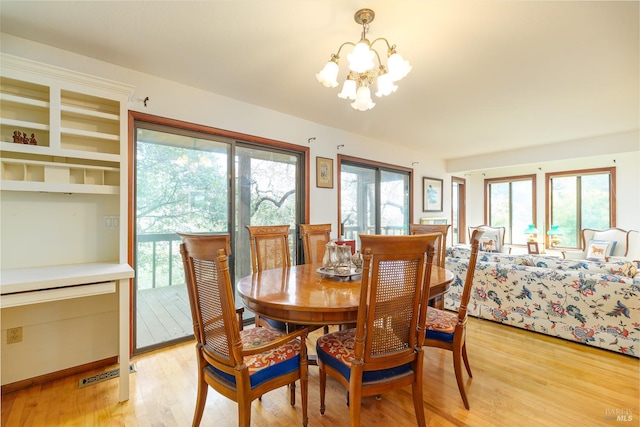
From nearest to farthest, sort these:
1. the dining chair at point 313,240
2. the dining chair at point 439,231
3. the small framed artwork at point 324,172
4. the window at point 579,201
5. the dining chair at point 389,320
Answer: the dining chair at point 389,320 → the dining chair at point 439,231 → the dining chair at point 313,240 → the small framed artwork at point 324,172 → the window at point 579,201

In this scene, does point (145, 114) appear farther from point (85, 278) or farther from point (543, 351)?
point (543, 351)

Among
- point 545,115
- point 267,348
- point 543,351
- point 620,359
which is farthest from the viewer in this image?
point 545,115

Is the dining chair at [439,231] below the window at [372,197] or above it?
below

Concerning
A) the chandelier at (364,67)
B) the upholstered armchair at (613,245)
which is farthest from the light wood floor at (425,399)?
the upholstered armchair at (613,245)

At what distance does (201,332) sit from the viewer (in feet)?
4.73

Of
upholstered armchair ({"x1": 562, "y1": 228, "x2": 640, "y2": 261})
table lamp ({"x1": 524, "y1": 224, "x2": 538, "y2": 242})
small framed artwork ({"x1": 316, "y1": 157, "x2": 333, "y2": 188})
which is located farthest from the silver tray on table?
table lamp ({"x1": 524, "y1": 224, "x2": 538, "y2": 242})

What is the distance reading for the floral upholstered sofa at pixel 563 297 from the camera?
7.78 feet

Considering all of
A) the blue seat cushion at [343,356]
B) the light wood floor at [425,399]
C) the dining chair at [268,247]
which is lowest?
the light wood floor at [425,399]

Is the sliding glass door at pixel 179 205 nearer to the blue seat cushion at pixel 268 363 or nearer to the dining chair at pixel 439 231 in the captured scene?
the blue seat cushion at pixel 268 363

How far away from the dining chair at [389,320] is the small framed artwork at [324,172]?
2.59m

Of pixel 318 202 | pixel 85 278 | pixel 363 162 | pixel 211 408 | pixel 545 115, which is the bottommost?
pixel 211 408

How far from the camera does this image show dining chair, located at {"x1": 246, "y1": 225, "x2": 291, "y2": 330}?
2.42 meters

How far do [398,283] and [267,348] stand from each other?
671mm

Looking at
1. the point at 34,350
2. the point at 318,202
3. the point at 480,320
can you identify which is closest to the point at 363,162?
the point at 318,202
